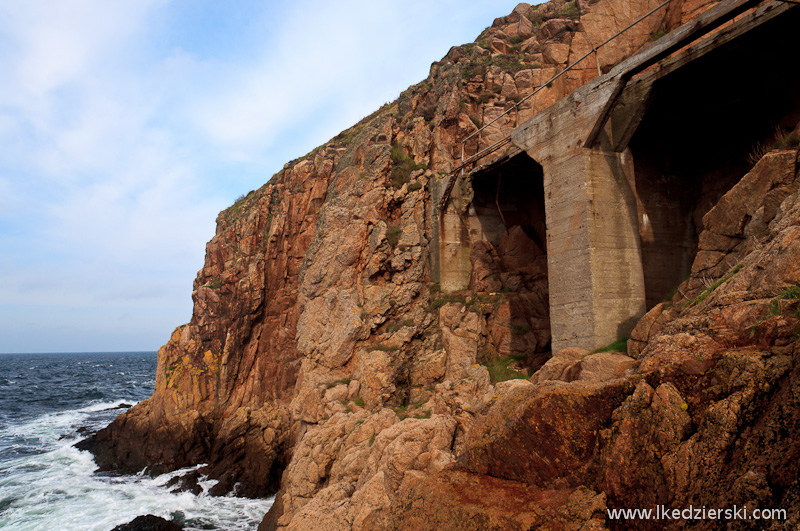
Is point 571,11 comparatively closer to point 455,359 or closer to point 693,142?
point 693,142

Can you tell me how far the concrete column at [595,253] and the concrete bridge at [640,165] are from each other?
3 cm

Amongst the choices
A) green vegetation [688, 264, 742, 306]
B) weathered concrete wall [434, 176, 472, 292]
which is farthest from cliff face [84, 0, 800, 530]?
weathered concrete wall [434, 176, 472, 292]

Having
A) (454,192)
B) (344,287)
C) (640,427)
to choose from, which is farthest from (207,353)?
(640,427)

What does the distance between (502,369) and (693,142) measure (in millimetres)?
8581

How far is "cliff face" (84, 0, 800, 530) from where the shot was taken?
4176 millimetres

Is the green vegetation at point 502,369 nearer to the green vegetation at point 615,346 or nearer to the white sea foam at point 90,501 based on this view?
the green vegetation at point 615,346

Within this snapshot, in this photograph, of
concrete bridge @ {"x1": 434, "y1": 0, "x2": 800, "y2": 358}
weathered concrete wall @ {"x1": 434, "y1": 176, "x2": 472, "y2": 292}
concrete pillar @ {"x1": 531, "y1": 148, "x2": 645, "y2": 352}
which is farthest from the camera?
weathered concrete wall @ {"x1": 434, "y1": 176, "x2": 472, "y2": 292}

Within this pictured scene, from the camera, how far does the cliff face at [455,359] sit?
164 inches

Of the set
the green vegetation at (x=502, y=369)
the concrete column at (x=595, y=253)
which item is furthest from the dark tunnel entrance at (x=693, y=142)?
the green vegetation at (x=502, y=369)

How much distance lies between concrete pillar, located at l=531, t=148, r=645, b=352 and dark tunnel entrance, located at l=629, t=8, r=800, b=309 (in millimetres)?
604

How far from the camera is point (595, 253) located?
11.5 metres

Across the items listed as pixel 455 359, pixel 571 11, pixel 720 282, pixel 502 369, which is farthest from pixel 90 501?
pixel 571 11

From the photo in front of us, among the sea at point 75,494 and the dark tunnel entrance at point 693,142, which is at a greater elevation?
the dark tunnel entrance at point 693,142

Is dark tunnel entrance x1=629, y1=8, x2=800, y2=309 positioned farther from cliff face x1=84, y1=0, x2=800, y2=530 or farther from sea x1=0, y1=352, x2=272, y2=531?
sea x1=0, y1=352, x2=272, y2=531
